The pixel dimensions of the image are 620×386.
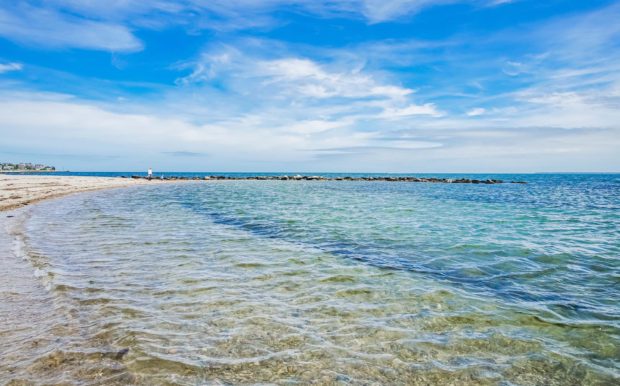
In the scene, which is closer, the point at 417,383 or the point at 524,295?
the point at 417,383

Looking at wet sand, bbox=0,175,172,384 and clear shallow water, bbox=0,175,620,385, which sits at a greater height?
wet sand, bbox=0,175,172,384

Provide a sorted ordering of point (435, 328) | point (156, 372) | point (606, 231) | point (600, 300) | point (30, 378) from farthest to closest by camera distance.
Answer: point (606, 231)
point (600, 300)
point (435, 328)
point (156, 372)
point (30, 378)

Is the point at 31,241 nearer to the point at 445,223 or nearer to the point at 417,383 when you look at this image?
the point at 417,383

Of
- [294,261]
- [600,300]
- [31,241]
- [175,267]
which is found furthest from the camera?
[31,241]

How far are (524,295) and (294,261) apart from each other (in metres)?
5.67

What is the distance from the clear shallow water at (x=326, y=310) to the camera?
15.4 ft

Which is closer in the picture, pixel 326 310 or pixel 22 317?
pixel 22 317

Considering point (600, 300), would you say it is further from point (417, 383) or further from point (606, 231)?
point (606, 231)

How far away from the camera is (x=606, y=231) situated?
1683 centimetres

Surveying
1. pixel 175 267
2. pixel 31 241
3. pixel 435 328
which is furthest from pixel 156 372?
pixel 31 241

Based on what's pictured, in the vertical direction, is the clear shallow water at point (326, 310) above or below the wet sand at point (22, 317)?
below

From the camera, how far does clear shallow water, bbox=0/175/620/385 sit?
468cm

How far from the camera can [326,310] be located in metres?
6.85

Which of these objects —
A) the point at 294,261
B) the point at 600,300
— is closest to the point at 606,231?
the point at 600,300
